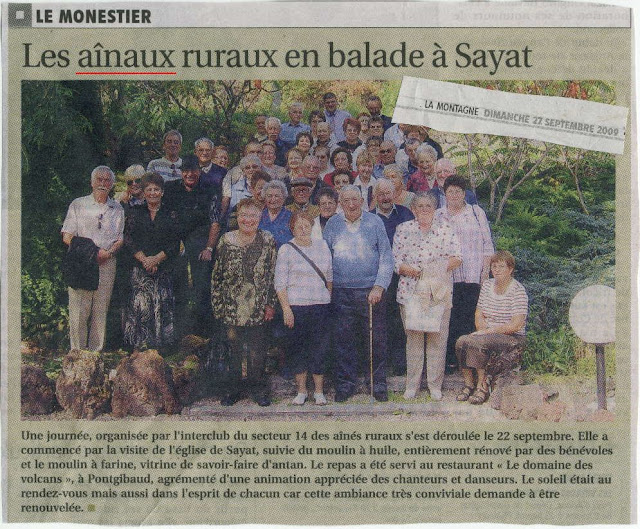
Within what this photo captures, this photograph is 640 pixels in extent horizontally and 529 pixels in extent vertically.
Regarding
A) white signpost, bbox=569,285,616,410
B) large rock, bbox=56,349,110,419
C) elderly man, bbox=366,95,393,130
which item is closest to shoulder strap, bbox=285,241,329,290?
elderly man, bbox=366,95,393,130

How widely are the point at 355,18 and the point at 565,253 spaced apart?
183 centimetres

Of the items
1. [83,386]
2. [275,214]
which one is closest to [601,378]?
[275,214]

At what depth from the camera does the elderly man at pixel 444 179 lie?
8.29 meters

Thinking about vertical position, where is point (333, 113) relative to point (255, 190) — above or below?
above

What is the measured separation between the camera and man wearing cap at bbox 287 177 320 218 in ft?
27.1

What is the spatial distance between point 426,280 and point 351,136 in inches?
37.6

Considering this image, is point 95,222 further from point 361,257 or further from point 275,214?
point 361,257

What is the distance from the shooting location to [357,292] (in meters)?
8.20

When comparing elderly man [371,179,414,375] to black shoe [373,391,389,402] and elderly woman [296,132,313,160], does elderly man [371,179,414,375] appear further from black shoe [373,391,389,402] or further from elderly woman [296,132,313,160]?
elderly woman [296,132,313,160]

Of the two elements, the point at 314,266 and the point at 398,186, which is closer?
the point at 314,266

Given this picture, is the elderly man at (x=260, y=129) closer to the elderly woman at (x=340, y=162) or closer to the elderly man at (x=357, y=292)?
the elderly woman at (x=340, y=162)

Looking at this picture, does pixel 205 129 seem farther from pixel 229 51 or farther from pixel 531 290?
pixel 531 290

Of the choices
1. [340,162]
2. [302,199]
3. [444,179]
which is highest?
[340,162]

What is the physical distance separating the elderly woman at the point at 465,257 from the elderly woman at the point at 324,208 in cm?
61
